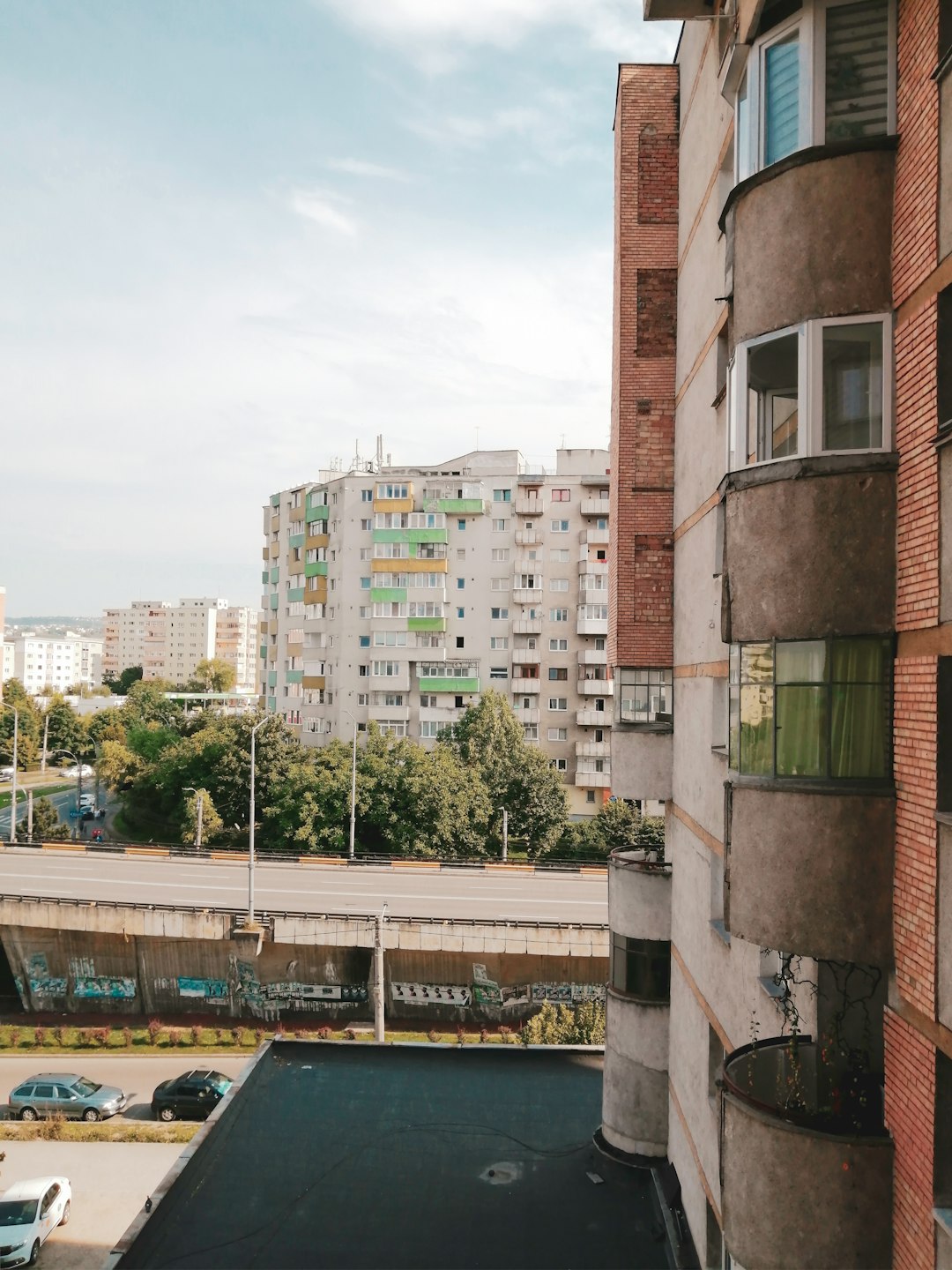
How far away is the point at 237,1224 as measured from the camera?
38.1ft

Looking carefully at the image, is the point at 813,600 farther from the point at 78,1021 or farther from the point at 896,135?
the point at 78,1021

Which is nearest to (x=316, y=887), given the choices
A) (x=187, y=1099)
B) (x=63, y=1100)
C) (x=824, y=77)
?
(x=187, y=1099)

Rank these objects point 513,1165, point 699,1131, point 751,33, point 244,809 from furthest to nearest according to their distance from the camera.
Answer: point 244,809, point 513,1165, point 699,1131, point 751,33

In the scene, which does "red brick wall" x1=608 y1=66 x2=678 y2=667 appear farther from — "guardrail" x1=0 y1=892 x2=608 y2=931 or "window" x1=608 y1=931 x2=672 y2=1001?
"guardrail" x1=0 y1=892 x2=608 y2=931

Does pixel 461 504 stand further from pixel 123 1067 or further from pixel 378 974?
pixel 123 1067

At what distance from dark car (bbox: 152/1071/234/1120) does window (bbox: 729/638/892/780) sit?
2486 cm

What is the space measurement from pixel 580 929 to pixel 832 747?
26.6 metres

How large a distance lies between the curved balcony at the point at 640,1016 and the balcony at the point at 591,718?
44.1 meters

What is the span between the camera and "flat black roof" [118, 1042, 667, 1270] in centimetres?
1121

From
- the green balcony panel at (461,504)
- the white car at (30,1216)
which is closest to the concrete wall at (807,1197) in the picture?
the white car at (30,1216)

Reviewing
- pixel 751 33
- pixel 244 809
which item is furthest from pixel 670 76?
pixel 244 809

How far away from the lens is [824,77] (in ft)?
21.1

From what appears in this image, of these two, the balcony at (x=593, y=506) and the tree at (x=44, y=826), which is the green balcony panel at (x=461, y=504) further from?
the tree at (x=44, y=826)

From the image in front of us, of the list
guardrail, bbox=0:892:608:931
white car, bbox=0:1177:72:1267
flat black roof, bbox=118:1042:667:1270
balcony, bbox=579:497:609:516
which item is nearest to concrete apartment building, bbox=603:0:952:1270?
flat black roof, bbox=118:1042:667:1270
